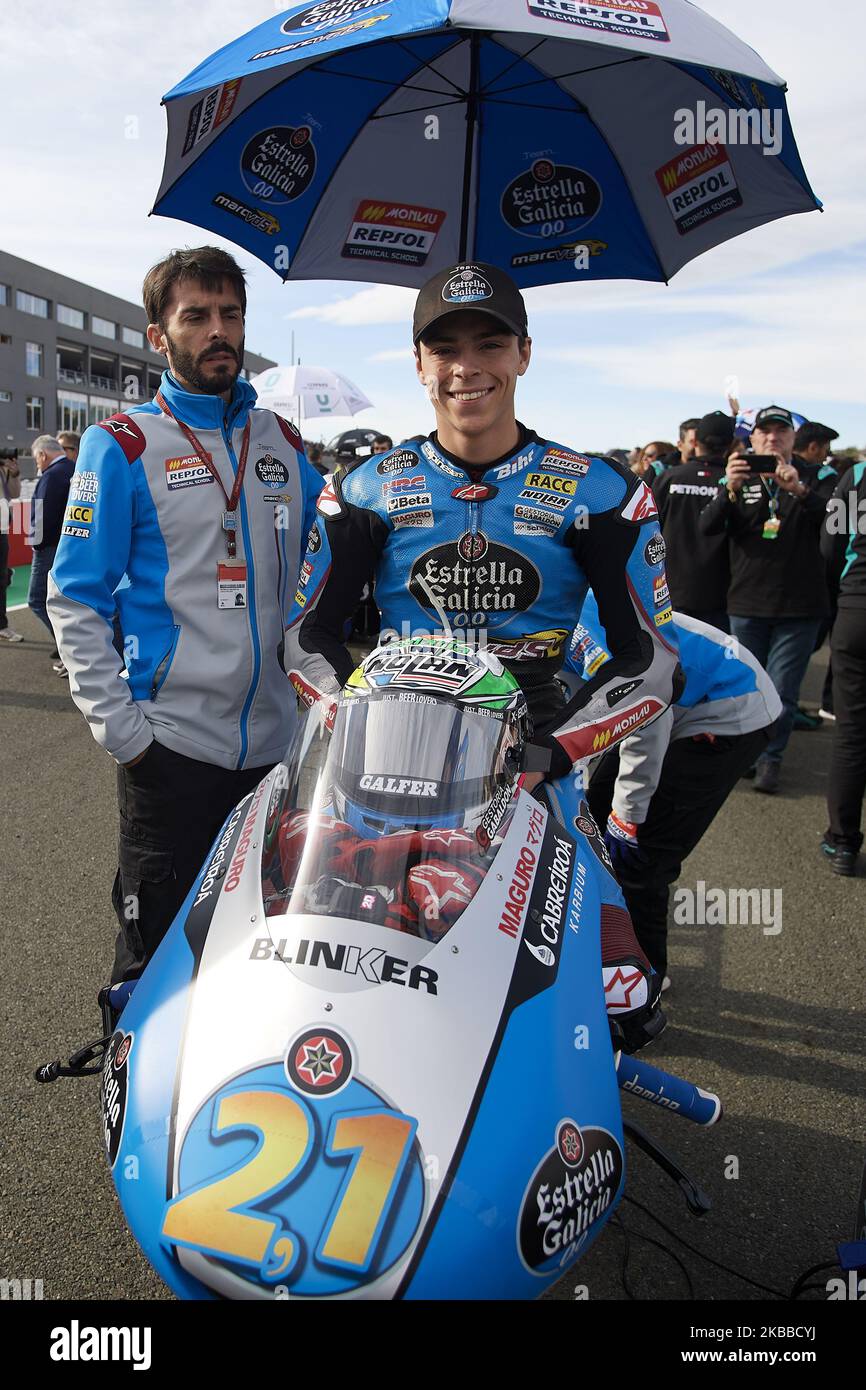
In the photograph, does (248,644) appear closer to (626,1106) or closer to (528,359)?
(528,359)

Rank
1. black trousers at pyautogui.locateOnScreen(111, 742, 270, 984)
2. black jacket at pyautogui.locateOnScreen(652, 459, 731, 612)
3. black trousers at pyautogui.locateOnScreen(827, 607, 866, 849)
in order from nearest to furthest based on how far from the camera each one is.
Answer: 1. black trousers at pyautogui.locateOnScreen(111, 742, 270, 984)
2. black trousers at pyautogui.locateOnScreen(827, 607, 866, 849)
3. black jacket at pyautogui.locateOnScreen(652, 459, 731, 612)

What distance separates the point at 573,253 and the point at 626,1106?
3157mm

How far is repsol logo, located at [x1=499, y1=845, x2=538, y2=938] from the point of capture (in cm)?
174

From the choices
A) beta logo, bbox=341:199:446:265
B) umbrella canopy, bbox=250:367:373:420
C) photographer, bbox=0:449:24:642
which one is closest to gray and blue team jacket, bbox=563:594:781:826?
beta logo, bbox=341:199:446:265

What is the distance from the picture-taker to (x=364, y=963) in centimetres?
160

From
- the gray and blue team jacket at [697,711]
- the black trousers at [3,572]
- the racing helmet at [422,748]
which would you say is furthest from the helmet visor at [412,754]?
the black trousers at [3,572]

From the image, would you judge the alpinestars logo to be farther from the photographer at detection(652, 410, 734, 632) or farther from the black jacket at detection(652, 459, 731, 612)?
the photographer at detection(652, 410, 734, 632)

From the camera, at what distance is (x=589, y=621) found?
331 cm

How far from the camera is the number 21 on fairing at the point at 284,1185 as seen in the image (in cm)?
131

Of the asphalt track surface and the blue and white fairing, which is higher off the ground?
the blue and white fairing

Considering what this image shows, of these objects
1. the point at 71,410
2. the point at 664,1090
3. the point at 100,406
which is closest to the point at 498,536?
the point at 664,1090

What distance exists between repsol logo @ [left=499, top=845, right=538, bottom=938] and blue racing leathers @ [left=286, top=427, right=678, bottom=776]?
523 millimetres

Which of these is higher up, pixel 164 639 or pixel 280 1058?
pixel 164 639
